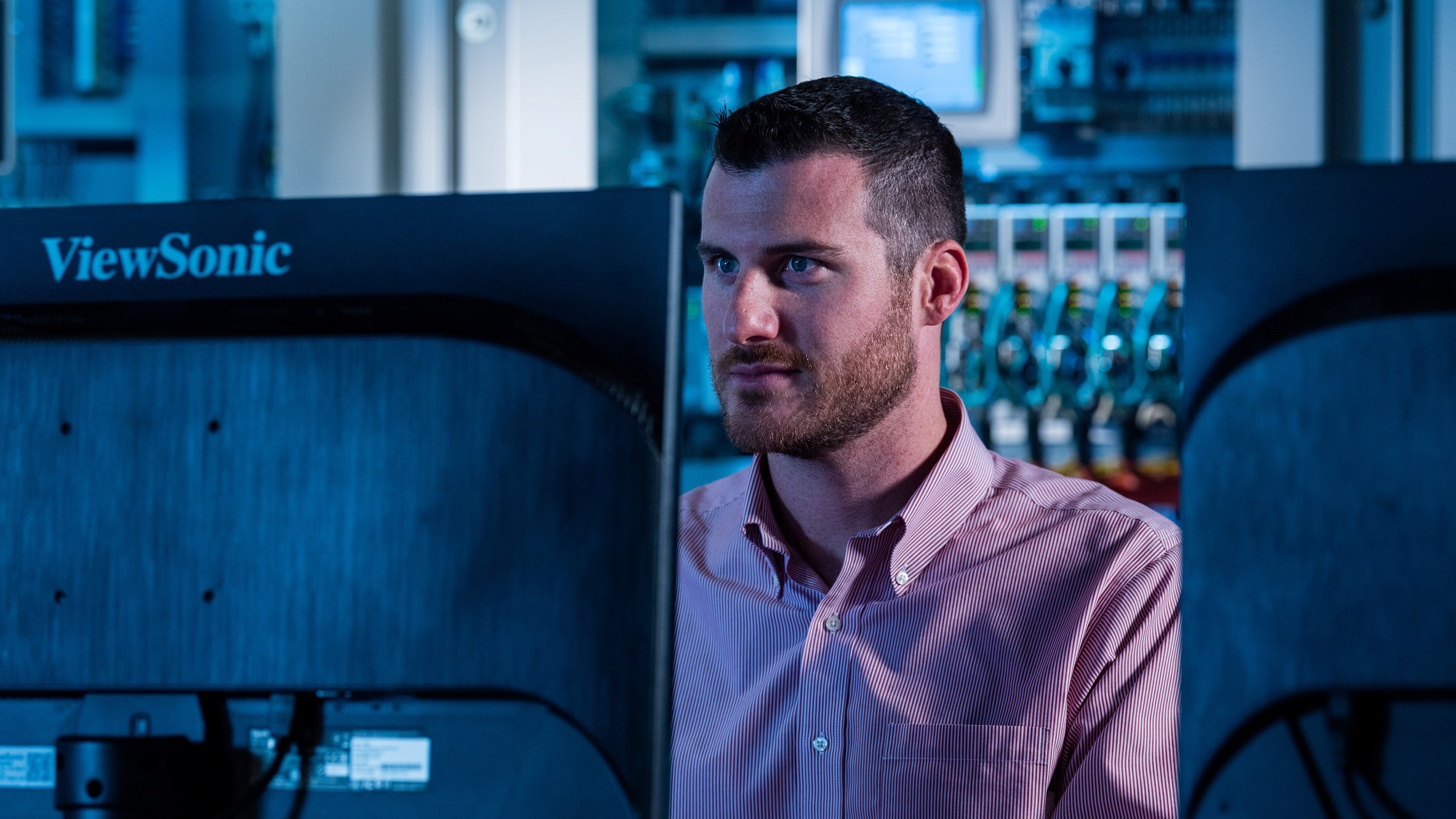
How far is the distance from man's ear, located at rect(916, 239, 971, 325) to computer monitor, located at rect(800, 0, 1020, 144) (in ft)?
4.78

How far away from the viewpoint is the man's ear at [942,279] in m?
1.30

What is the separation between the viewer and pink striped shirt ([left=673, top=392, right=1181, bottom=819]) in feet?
3.46

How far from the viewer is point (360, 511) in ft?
2.01

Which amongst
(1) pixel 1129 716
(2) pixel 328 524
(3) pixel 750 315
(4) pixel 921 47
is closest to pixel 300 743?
(2) pixel 328 524

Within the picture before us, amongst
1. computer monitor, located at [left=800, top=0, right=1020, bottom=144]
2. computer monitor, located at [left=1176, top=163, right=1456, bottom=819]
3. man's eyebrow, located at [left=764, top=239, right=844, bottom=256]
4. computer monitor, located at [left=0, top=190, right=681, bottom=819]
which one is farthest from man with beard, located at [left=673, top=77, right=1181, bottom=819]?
computer monitor, located at [left=800, top=0, right=1020, bottom=144]

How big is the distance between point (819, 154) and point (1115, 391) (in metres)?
2.31

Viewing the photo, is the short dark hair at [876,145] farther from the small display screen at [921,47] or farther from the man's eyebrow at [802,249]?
the small display screen at [921,47]

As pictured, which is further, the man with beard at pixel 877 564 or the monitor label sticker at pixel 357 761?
the man with beard at pixel 877 564

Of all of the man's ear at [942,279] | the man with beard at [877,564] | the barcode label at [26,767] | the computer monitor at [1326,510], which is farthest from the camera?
the man's ear at [942,279]

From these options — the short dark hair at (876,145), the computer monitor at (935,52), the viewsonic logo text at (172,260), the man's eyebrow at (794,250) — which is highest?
the computer monitor at (935,52)

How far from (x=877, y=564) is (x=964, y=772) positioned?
21 centimetres

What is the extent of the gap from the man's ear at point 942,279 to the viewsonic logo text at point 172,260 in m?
0.78

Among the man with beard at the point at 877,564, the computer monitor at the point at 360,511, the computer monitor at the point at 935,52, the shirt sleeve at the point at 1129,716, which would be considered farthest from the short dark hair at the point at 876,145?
the computer monitor at the point at 935,52

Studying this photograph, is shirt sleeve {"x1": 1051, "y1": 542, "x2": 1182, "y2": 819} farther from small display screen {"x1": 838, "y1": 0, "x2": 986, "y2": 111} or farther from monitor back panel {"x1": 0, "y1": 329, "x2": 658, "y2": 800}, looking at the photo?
small display screen {"x1": 838, "y1": 0, "x2": 986, "y2": 111}
